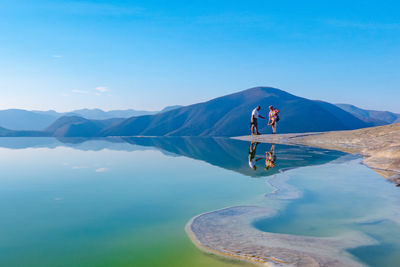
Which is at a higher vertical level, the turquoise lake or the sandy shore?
the sandy shore

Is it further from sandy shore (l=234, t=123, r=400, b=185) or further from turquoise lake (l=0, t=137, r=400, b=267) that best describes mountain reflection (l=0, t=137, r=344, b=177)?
sandy shore (l=234, t=123, r=400, b=185)

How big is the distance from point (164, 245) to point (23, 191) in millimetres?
10036

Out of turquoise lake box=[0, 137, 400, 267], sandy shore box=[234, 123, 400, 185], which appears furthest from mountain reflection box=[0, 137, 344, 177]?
sandy shore box=[234, 123, 400, 185]

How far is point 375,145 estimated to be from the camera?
27438 mm

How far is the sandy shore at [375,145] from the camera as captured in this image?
55.7 ft

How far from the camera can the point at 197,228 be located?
26.7ft

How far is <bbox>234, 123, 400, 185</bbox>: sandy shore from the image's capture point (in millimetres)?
16984

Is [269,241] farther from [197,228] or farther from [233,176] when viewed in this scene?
[233,176]

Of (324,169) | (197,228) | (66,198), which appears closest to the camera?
(197,228)

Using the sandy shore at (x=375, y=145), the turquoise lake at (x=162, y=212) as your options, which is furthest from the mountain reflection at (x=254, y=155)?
the sandy shore at (x=375, y=145)

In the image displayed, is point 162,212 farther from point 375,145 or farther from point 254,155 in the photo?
point 375,145

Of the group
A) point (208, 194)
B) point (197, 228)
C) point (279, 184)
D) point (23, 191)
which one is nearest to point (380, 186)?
point (279, 184)

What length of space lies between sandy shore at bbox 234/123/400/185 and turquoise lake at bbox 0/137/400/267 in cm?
131

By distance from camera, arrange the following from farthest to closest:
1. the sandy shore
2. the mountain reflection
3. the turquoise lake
Result: the mountain reflection, the sandy shore, the turquoise lake
